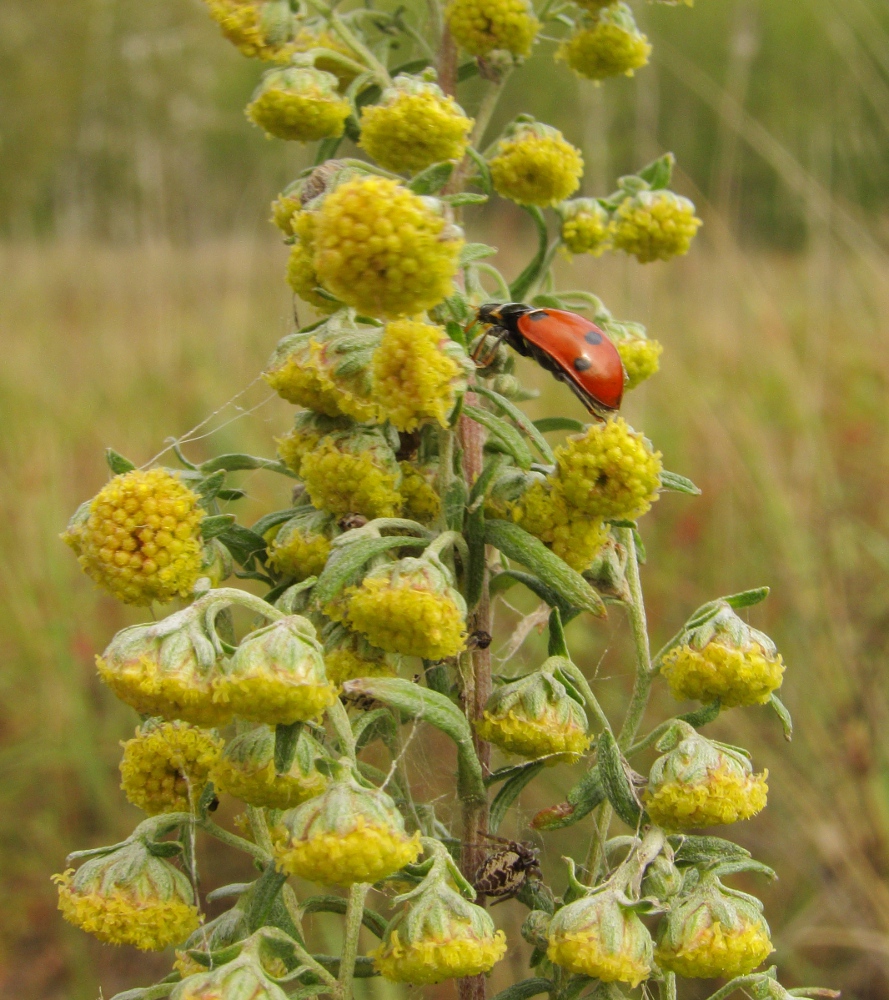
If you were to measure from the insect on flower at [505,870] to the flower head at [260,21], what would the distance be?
1.26m

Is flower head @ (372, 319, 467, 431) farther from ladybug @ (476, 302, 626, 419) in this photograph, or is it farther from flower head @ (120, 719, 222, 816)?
flower head @ (120, 719, 222, 816)

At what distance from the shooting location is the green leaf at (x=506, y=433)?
1340mm

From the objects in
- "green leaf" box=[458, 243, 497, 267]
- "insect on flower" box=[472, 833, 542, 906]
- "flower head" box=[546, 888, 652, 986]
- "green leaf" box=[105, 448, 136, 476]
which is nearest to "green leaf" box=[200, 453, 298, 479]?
"green leaf" box=[105, 448, 136, 476]

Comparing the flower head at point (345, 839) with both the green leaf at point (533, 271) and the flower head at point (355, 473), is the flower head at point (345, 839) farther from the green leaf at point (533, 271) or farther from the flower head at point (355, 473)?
the green leaf at point (533, 271)

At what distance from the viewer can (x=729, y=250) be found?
4.64 meters

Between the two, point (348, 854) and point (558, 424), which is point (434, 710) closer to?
point (348, 854)

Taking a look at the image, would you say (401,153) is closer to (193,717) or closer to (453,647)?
(453,647)

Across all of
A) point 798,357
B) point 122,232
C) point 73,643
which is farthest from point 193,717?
point 122,232

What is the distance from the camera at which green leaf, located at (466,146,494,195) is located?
1.50 meters

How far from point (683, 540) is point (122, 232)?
658 cm

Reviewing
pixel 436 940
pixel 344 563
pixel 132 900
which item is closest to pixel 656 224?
pixel 344 563

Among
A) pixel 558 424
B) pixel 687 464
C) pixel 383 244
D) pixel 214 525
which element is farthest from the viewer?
pixel 687 464

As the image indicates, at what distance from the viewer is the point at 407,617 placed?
3.88 feet

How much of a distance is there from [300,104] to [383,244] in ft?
1.70
